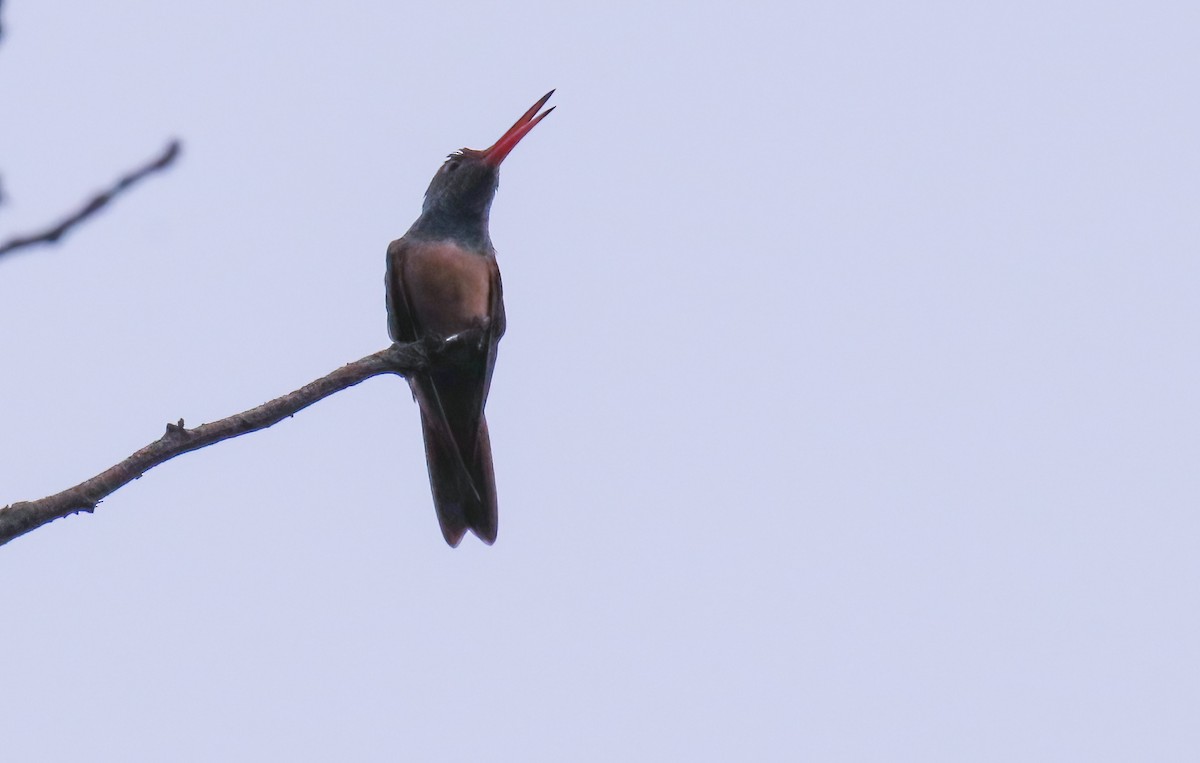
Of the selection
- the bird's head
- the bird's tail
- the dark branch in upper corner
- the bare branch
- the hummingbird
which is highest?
the bird's head

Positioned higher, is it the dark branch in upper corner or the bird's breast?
the bird's breast

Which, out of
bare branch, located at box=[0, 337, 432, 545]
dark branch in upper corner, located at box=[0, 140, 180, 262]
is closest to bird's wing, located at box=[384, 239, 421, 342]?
bare branch, located at box=[0, 337, 432, 545]

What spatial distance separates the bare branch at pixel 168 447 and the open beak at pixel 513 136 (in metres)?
3.59

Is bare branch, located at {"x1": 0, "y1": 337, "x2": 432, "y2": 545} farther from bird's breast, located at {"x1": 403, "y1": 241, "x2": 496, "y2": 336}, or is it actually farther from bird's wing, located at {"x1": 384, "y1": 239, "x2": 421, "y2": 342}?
bird's wing, located at {"x1": 384, "y1": 239, "x2": 421, "y2": 342}

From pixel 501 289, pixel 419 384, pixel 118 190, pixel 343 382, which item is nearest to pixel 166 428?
pixel 343 382

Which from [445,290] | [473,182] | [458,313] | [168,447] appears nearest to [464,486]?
[458,313]

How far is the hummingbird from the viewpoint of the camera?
7.68 metres

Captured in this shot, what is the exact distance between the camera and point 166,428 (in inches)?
169

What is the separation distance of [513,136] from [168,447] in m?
4.99

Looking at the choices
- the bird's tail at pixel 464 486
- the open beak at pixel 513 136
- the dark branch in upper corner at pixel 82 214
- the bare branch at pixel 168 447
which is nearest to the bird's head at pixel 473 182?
the open beak at pixel 513 136

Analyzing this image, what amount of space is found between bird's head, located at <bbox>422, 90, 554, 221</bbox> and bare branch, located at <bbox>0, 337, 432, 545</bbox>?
12.0ft

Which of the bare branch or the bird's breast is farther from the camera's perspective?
the bird's breast

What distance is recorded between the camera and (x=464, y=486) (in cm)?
784

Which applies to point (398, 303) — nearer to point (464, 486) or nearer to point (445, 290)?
point (445, 290)
